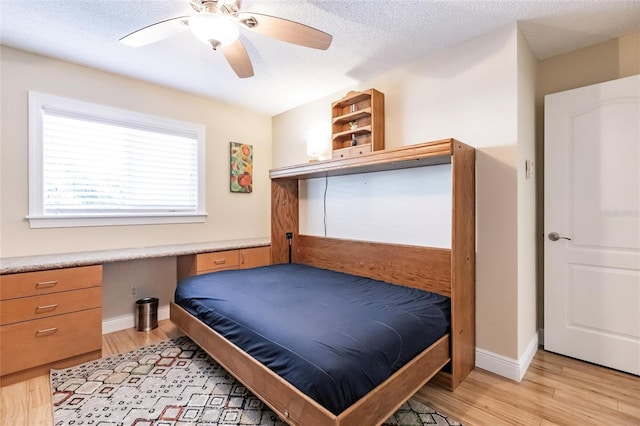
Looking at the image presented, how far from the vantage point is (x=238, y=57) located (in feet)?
6.68

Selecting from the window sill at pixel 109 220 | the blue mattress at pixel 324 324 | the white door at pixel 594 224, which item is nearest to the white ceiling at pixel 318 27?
the white door at pixel 594 224

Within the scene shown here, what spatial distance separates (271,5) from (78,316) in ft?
8.53

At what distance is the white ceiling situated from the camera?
196cm

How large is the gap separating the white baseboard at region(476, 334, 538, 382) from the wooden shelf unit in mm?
1878

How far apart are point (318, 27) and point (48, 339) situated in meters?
2.95

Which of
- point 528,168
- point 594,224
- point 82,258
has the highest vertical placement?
point 528,168

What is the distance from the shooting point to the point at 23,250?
2.54m

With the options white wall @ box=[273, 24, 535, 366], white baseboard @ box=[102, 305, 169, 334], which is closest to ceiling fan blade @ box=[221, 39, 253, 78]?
white wall @ box=[273, 24, 535, 366]

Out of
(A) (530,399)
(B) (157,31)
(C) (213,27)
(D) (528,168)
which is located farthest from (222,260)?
(D) (528,168)

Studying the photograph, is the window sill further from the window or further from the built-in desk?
the built-in desk

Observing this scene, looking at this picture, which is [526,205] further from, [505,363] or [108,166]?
[108,166]

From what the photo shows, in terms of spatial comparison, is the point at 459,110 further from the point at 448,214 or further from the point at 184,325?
the point at 184,325

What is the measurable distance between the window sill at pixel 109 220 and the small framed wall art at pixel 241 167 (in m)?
0.57

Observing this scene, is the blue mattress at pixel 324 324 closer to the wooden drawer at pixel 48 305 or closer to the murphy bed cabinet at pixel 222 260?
the murphy bed cabinet at pixel 222 260
